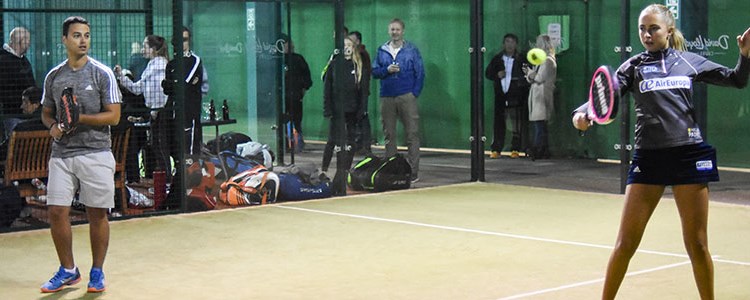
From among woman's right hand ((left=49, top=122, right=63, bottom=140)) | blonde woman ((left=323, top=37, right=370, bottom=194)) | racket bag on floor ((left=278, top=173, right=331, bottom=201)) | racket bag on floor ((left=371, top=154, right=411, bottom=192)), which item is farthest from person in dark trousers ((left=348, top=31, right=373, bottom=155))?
woman's right hand ((left=49, top=122, right=63, bottom=140))

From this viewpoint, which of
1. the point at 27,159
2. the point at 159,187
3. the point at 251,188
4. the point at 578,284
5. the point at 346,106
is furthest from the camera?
the point at 346,106

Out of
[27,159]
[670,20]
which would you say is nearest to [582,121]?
[670,20]

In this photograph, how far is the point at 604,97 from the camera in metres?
6.05

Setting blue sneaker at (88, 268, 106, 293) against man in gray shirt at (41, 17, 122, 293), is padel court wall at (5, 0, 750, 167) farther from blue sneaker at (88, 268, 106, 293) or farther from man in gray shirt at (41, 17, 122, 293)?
blue sneaker at (88, 268, 106, 293)

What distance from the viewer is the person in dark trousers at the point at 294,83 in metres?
13.8

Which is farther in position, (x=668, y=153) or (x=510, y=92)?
(x=510, y=92)

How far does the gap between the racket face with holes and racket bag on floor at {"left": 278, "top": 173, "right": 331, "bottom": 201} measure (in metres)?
6.77

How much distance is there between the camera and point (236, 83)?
44.9 feet

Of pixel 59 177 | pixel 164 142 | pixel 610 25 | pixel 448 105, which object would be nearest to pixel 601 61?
pixel 610 25

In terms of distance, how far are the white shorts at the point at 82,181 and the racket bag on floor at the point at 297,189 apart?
15.6 feet

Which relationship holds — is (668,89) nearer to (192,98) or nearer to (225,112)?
(192,98)

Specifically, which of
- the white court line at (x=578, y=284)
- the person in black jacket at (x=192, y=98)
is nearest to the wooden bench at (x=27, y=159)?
the person in black jacket at (x=192, y=98)

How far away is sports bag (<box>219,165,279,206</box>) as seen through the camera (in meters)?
12.2

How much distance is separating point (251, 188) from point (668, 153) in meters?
6.66
